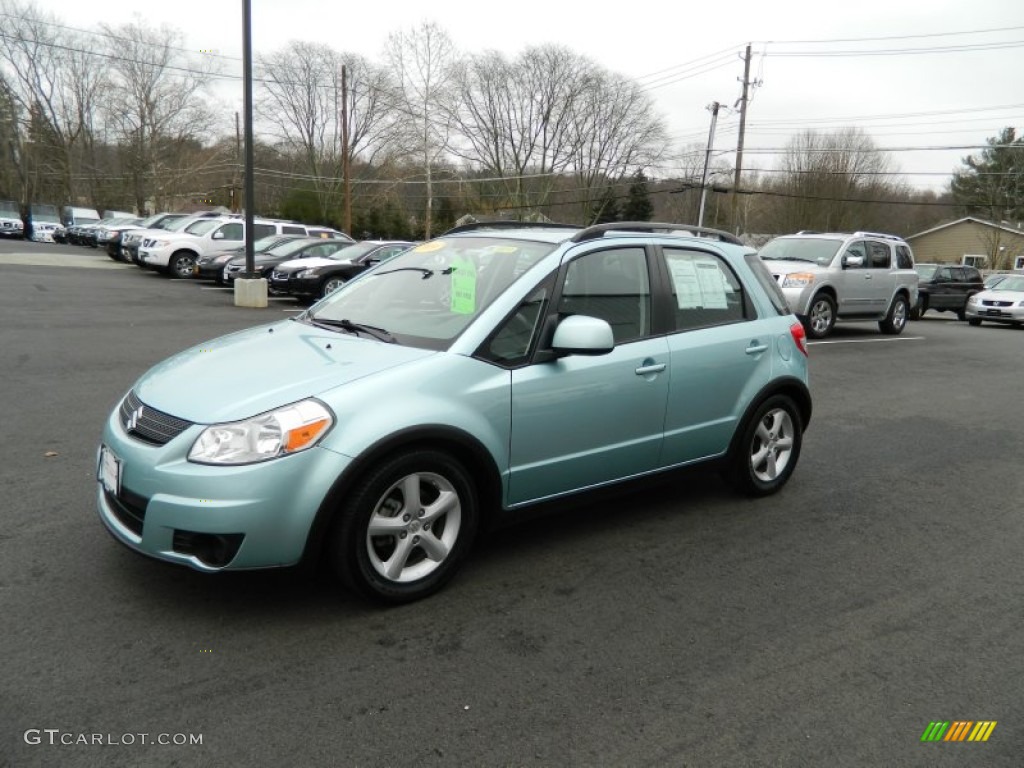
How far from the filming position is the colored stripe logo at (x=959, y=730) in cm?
254

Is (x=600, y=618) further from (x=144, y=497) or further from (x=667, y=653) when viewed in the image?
(x=144, y=497)

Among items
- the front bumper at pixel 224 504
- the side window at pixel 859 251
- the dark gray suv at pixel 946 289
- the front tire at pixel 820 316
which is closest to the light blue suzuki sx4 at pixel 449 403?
the front bumper at pixel 224 504

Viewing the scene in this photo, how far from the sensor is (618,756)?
93.0 inches

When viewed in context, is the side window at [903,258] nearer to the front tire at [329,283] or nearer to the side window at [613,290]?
the front tire at [329,283]

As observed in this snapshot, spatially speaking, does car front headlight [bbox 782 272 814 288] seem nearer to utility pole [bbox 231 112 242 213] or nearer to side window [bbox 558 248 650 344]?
side window [bbox 558 248 650 344]

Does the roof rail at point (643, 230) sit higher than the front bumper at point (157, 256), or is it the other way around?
the roof rail at point (643, 230)

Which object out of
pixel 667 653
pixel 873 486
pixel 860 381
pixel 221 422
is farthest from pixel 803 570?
pixel 860 381

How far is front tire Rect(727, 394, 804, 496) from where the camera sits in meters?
4.64

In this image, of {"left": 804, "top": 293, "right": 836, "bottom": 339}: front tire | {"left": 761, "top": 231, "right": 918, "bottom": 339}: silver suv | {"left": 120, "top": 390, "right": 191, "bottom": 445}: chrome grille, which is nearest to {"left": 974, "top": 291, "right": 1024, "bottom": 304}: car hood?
{"left": 761, "top": 231, "right": 918, "bottom": 339}: silver suv

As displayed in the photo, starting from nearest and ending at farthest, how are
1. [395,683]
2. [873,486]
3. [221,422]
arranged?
[395,683], [221,422], [873,486]

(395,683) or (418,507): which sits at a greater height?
(418,507)

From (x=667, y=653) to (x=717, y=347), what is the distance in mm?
1961

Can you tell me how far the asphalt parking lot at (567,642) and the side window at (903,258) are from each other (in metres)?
11.6

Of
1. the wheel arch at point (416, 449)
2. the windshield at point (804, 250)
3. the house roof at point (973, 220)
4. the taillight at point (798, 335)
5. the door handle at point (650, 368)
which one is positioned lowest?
the wheel arch at point (416, 449)
